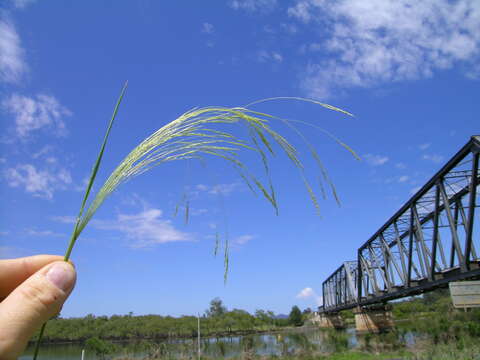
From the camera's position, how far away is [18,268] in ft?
6.12

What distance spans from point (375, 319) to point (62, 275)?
38864 millimetres

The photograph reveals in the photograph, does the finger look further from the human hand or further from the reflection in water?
the reflection in water

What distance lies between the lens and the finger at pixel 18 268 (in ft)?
6.03

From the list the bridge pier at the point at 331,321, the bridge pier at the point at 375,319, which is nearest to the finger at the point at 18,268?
the bridge pier at the point at 375,319

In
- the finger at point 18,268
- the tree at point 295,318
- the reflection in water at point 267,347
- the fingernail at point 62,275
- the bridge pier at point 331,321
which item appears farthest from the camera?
the tree at point 295,318

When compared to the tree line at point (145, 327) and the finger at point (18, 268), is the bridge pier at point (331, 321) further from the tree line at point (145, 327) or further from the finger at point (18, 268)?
the finger at point (18, 268)

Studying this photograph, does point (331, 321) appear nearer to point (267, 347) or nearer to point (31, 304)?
point (267, 347)

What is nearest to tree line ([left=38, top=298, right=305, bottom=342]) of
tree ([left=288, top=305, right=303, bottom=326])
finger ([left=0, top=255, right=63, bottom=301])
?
tree ([left=288, top=305, right=303, bottom=326])

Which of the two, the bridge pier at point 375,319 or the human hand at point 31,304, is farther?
the bridge pier at point 375,319

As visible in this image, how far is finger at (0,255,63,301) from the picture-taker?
1.84 metres

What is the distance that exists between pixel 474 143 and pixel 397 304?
228 ft

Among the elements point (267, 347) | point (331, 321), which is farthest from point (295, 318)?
point (267, 347)

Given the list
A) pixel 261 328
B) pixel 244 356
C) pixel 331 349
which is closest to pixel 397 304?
pixel 261 328

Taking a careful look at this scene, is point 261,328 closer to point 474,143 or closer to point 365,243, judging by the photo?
point 365,243
